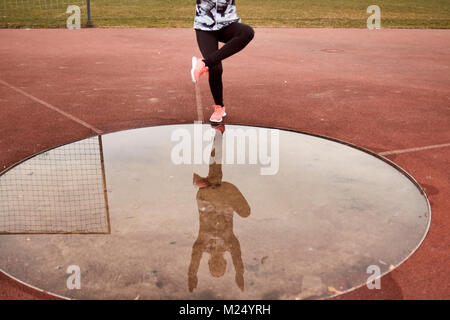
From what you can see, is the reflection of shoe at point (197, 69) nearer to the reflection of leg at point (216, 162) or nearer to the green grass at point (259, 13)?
the reflection of leg at point (216, 162)

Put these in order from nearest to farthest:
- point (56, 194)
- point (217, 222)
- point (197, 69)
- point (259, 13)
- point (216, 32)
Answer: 1. point (217, 222)
2. point (56, 194)
3. point (197, 69)
4. point (216, 32)
5. point (259, 13)

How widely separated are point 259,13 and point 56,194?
13.5m

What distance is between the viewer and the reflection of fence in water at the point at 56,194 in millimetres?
2523

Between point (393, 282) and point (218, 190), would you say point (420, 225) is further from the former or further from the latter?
point (218, 190)

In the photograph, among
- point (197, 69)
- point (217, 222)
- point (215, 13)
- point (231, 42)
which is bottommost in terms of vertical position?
point (217, 222)

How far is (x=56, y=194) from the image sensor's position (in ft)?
9.35

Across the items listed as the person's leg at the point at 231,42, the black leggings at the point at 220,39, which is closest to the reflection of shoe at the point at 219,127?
the black leggings at the point at 220,39

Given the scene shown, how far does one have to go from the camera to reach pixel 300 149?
361 centimetres

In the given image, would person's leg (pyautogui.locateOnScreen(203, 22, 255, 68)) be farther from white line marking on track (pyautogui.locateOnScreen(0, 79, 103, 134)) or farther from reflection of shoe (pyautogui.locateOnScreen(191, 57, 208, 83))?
white line marking on track (pyautogui.locateOnScreen(0, 79, 103, 134))

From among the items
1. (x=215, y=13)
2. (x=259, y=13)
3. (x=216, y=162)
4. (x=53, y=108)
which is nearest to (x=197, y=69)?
(x=215, y=13)

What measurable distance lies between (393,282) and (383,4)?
18.8 m

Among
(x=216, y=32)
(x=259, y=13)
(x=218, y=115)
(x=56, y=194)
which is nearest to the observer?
(x=56, y=194)

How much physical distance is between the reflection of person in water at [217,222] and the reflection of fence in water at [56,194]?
548 millimetres

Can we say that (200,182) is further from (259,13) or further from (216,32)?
(259,13)
